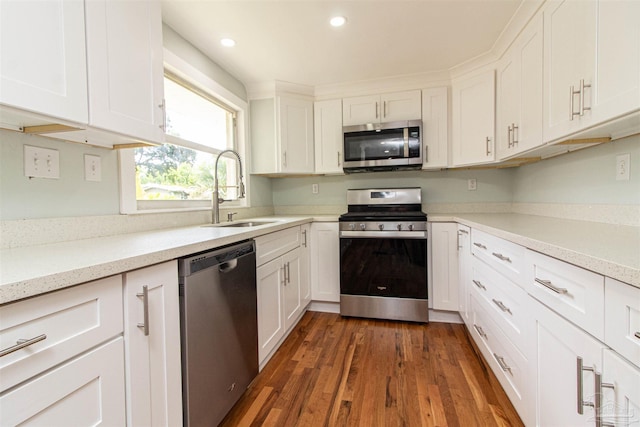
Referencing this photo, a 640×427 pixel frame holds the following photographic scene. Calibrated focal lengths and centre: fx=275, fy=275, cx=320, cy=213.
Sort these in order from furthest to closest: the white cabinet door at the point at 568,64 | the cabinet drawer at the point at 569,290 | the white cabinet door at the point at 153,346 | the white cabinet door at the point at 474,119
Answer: the white cabinet door at the point at 474,119
the white cabinet door at the point at 568,64
the white cabinet door at the point at 153,346
the cabinet drawer at the point at 569,290

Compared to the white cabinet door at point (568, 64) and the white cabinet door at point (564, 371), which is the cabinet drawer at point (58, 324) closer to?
the white cabinet door at point (564, 371)

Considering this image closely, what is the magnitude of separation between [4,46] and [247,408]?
5.54 feet

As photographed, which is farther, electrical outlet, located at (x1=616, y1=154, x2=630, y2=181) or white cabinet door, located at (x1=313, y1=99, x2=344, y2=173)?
white cabinet door, located at (x1=313, y1=99, x2=344, y2=173)

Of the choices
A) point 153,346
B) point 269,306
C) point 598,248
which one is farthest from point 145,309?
point 598,248

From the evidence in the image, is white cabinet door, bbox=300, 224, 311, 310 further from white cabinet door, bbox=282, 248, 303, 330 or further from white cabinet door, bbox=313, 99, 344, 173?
white cabinet door, bbox=313, 99, 344, 173

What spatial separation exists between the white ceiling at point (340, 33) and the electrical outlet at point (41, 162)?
1067 millimetres

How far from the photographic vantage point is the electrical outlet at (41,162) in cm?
107

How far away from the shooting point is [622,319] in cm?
67

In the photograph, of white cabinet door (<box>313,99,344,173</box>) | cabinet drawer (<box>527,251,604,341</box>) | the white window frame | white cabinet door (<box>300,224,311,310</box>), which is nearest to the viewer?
cabinet drawer (<box>527,251,604,341</box>)

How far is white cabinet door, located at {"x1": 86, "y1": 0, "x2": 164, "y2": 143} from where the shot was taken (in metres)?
1.02

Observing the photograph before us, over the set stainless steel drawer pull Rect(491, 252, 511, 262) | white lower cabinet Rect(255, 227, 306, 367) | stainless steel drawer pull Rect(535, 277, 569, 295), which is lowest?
white lower cabinet Rect(255, 227, 306, 367)

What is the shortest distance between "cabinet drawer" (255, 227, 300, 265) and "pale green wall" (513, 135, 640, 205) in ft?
6.12

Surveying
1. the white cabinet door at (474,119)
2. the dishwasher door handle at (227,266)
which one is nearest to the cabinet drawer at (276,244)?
the dishwasher door handle at (227,266)

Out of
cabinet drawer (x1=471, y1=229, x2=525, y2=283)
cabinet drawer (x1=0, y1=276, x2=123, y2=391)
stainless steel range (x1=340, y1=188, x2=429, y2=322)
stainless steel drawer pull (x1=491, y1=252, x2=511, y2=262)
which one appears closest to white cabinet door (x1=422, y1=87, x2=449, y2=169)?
stainless steel range (x1=340, y1=188, x2=429, y2=322)
